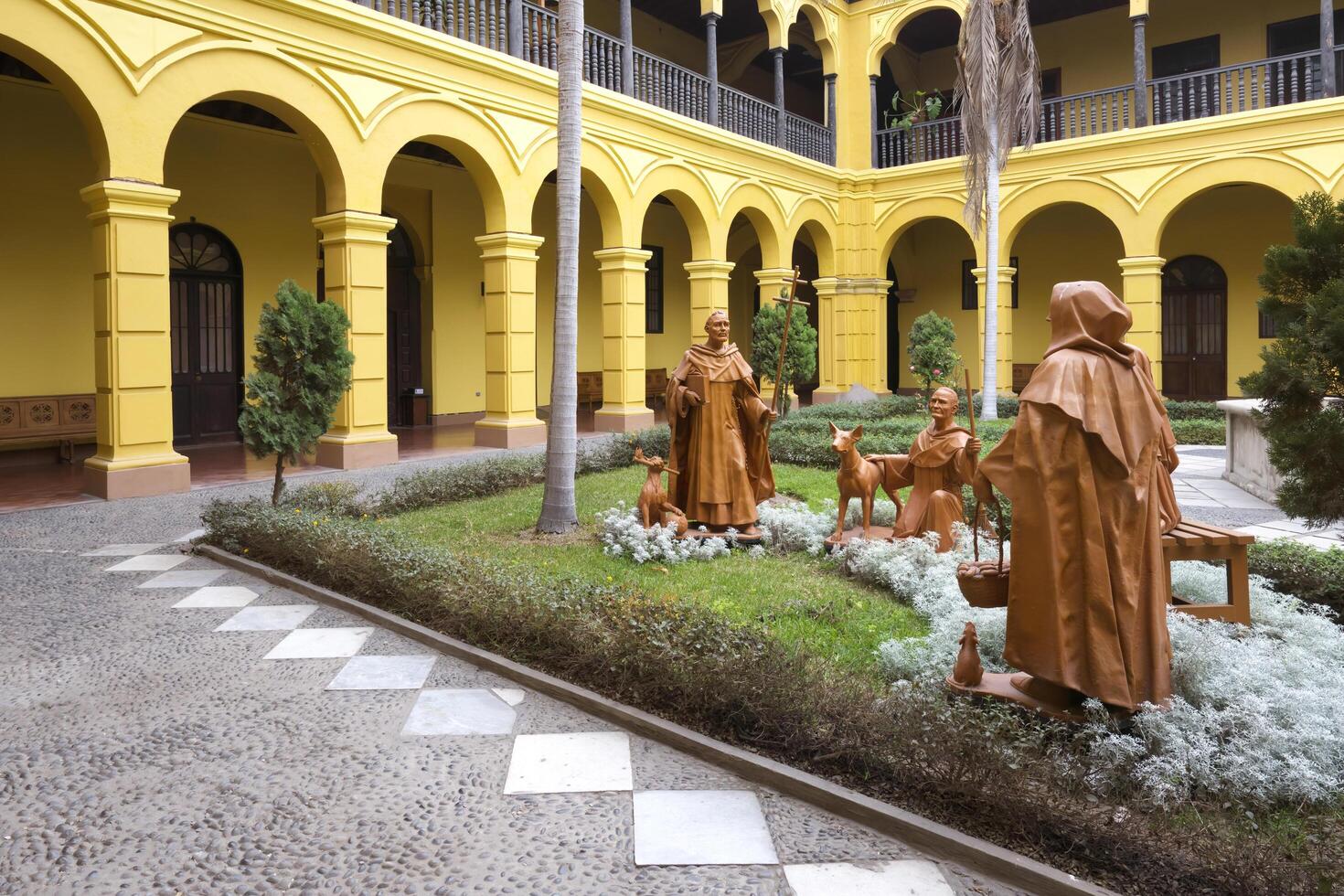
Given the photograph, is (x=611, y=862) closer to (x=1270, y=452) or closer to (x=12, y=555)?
(x=1270, y=452)

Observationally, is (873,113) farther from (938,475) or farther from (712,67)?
(938,475)

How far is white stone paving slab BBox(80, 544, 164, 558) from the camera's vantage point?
675 centimetres

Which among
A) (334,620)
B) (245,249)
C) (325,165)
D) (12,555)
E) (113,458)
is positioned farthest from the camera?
(245,249)

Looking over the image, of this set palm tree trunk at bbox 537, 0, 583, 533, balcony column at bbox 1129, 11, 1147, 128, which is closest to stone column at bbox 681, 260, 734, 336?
balcony column at bbox 1129, 11, 1147, 128

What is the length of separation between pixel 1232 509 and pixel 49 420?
13.5m

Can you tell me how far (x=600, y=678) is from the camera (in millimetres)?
3984

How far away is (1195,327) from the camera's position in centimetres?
→ 1991

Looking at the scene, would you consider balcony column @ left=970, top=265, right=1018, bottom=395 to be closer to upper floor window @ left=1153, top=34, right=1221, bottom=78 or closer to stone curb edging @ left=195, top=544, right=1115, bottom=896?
upper floor window @ left=1153, top=34, right=1221, bottom=78

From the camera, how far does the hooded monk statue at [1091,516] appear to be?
300 centimetres

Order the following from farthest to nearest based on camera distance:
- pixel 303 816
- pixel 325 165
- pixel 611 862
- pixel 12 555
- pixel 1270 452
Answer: pixel 325 165 → pixel 12 555 → pixel 1270 452 → pixel 303 816 → pixel 611 862

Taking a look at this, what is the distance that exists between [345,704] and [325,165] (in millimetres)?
8679

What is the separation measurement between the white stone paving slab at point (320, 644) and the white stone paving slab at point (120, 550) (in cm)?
272

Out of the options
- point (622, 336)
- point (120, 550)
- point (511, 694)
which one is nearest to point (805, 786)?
point (511, 694)

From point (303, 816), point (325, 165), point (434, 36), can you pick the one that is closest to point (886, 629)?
point (303, 816)
